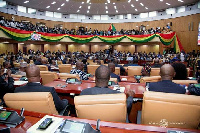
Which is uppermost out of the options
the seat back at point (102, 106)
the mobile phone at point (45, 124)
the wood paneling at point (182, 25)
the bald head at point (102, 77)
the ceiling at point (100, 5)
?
the ceiling at point (100, 5)

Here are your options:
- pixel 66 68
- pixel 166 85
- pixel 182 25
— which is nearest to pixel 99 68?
pixel 166 85

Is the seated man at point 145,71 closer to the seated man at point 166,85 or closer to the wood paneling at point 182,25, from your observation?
the seated man at point 166,85

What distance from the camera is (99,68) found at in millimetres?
2211

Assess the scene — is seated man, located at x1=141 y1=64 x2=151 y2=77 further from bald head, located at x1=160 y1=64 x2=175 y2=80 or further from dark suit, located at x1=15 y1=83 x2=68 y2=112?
dark suit, located at x1=15 y1=83 x2=68 y2=112

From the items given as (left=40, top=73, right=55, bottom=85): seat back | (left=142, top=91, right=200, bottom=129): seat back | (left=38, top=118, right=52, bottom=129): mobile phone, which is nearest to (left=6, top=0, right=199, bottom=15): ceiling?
(left=40, top=73, right=55, bottom=85): seat back

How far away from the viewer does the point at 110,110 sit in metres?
1.54

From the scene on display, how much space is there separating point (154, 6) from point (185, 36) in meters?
5.99

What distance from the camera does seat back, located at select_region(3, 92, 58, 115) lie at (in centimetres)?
162

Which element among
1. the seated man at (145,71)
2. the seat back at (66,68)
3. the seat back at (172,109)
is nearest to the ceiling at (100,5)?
the seat back at (66,68)

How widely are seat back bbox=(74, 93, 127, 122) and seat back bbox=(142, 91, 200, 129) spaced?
0.87ft

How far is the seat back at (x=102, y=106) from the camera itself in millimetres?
1498

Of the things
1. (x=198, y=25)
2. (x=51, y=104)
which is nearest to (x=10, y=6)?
(x=51, y=104)

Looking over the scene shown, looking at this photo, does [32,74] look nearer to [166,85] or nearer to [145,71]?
[166,85]

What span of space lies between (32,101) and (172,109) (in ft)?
4.99
